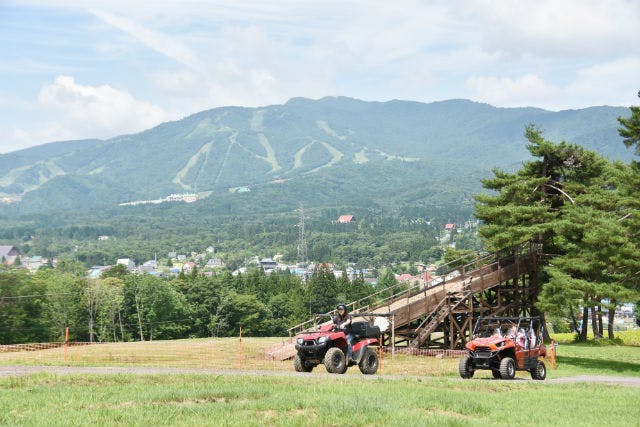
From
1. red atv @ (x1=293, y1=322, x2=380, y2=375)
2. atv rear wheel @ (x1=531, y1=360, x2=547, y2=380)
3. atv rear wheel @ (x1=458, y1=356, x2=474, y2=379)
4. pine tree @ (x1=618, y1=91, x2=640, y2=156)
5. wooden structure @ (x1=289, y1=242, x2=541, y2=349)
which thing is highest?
pine tree @ (x1=618, y1=91, x2=640, y2=156)

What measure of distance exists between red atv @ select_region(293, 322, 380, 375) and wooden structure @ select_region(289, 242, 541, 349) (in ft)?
35.6

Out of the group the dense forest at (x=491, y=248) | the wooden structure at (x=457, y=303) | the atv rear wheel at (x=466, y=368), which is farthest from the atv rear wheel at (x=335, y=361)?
the dense forest at (x=491, y=248)

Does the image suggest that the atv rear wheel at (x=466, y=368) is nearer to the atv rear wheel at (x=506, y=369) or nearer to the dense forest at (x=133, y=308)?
the atv rear wheel at (x=506, y=369)

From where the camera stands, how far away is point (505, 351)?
915 inches

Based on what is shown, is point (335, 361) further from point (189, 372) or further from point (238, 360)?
point (238, 360)

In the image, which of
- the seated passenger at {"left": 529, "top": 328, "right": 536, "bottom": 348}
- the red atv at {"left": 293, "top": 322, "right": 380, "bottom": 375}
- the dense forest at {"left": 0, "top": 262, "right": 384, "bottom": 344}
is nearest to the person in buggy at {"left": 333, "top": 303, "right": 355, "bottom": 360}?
the red atv at {"left": 293, "top": 322, "right": 380, "bottom": 375}

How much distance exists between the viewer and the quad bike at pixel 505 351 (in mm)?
22922

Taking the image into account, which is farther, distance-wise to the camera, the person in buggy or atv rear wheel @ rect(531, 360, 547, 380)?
atv rear wheel @ rect(531, 360, 547, 380)

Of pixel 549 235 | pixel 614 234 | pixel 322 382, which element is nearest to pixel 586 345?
pixel 549 235

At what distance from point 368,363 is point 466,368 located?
2968 mm

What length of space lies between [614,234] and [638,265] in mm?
→ 1623

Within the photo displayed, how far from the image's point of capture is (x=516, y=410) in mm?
16016

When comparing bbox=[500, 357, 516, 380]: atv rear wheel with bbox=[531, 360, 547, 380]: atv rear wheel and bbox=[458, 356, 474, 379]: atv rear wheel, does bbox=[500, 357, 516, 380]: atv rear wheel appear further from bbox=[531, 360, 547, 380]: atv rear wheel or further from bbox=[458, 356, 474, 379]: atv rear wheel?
bbox=[531, 360, 547, 380]: atv rear wheel

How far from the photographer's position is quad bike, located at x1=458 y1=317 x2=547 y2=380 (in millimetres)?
22922
